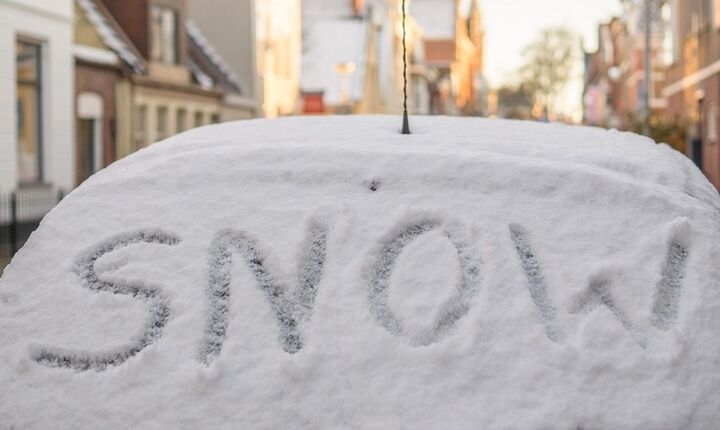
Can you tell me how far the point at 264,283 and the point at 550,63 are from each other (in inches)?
3572

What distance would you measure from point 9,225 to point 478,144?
1634 cm

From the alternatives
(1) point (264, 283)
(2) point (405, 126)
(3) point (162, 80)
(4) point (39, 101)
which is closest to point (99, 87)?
(3) point (162, 80)

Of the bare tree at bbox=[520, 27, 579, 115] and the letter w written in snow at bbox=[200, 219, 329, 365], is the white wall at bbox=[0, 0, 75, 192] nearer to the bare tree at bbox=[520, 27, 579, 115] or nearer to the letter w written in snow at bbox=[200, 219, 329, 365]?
the letter w written in snow at bbox=[200, 219, 329, 365]

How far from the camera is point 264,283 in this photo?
252 cm

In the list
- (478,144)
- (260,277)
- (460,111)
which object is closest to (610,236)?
(478,144)

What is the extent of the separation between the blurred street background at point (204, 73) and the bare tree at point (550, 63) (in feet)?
87.5

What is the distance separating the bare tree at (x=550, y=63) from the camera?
9100 cm

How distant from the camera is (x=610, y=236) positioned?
248 centimetres

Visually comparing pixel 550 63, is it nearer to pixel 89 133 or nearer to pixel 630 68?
pixel 630 68

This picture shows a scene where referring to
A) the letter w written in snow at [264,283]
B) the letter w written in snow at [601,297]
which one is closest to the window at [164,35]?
the letter w written in snow at [264,283]

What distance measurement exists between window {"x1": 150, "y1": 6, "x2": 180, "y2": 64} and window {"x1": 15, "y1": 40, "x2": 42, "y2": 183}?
25.0ft

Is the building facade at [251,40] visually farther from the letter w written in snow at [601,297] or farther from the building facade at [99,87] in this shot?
the letter w written in snow at [601,297]

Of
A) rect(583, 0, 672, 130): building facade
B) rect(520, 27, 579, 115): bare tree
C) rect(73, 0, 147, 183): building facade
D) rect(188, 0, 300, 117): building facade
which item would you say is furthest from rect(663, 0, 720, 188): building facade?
rect(520, 27, 579, 115): bare tree

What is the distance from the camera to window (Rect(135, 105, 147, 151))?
27578 millimetres
